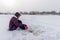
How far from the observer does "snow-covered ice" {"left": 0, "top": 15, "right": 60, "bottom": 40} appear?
1847mm

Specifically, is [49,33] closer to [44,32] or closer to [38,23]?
[44,32]

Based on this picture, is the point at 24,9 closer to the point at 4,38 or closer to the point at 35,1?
the point at 35,1

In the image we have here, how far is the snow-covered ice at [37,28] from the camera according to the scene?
72.7 inches

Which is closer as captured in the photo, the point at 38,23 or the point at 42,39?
the point at 42,39

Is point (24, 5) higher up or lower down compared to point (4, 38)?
higher up

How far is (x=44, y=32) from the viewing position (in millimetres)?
1969

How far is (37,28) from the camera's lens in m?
2.11

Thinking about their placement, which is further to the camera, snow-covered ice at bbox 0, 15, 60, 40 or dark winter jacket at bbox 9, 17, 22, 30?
dark winter jacket at bbox 9, 17, 22, 30

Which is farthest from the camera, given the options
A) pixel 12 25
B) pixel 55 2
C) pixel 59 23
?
pixel 55 2

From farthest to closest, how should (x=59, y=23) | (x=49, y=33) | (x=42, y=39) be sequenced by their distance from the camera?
(x=59, y=23)
(x=49, y=33)
(x=42, y=39)

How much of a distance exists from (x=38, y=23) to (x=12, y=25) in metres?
0.39

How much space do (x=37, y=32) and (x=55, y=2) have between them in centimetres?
90

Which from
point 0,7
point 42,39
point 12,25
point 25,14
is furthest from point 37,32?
point 0,7

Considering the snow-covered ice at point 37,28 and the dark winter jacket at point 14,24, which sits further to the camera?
the dark winter jacket at point 14,24
